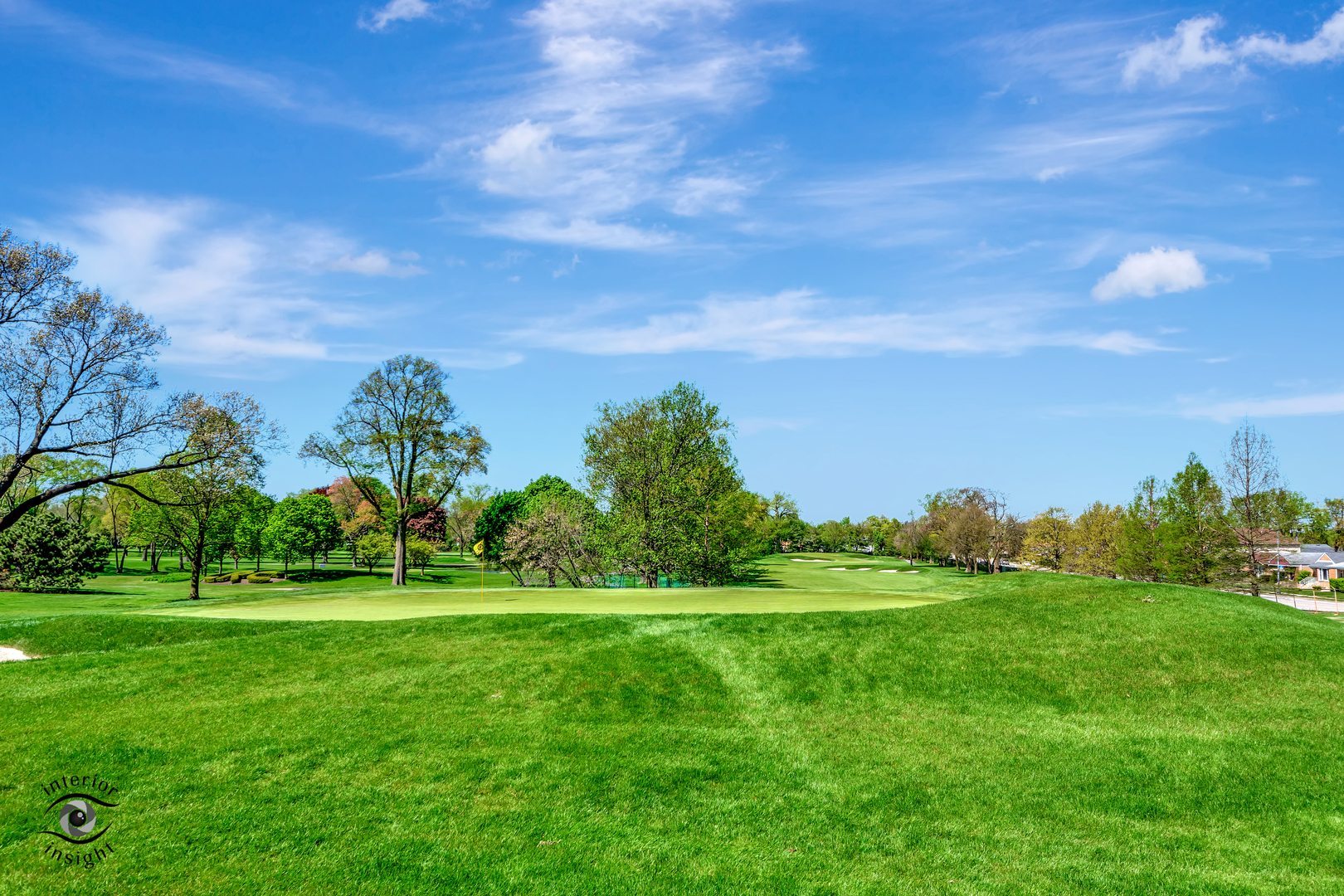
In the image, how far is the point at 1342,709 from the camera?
1227 centimetres

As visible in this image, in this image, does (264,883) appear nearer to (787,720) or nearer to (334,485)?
(787,720)

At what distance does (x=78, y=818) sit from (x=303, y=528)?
64876 mm

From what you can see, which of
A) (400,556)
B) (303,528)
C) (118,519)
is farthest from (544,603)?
(118,519)

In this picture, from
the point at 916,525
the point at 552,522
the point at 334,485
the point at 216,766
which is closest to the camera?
the point at 216,766

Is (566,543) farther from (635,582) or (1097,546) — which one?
(1097,546)

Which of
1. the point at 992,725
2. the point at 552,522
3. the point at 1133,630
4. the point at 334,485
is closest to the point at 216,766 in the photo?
the point at 992,725

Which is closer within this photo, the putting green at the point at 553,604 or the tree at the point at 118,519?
the putting green at the point at 553,604

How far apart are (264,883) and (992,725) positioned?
10.2m

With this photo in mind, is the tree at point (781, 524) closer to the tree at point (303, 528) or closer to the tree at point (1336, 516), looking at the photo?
the tree at point (303, 528)

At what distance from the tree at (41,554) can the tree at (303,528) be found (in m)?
21.3

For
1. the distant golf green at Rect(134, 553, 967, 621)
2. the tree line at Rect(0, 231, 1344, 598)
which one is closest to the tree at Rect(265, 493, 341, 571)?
the tree line at Rect(0, 231, 1344, 598)

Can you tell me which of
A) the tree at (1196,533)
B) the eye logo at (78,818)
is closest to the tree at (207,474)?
the eye logo at (78,818)

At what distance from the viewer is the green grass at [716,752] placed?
780cm

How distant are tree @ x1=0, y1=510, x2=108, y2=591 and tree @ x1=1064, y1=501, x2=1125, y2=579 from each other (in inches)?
2723
